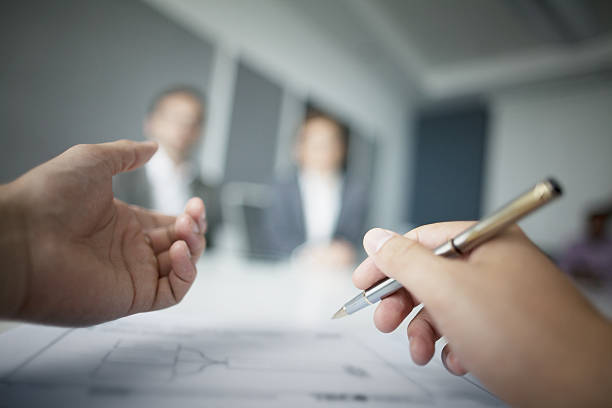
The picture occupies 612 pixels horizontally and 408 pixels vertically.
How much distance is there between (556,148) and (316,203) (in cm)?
278

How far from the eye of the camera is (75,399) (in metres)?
0.20

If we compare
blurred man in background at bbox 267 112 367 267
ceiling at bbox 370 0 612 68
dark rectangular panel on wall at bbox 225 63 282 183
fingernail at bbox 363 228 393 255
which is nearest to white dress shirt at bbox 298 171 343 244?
blurred man in background at bbox 267 112 367 267

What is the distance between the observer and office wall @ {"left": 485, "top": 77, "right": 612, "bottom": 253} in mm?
2906

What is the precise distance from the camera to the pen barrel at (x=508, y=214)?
0.66 feet

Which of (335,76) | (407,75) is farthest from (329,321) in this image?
(407,75)

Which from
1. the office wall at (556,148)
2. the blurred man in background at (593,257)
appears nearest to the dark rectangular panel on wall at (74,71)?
the blurred man in background at (593,257)

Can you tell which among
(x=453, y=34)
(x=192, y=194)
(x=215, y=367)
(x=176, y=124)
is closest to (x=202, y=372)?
(x=215, y=367)

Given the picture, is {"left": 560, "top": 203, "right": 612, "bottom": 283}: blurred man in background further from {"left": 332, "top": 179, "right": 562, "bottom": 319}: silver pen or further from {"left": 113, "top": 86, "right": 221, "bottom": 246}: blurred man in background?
{"left": 113, "top": 86, "right": 221, "bottom": 246}: blurred man in background

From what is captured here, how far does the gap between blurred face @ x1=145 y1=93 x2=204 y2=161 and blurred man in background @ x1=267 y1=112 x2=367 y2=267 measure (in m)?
0.45

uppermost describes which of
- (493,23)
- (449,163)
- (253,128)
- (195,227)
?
(493,23)

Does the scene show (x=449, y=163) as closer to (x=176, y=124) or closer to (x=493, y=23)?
(x=493, y=23)

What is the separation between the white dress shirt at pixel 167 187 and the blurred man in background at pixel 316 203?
0.36 m

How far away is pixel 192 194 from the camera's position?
1.11 metres

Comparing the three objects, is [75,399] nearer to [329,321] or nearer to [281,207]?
[329,321]
